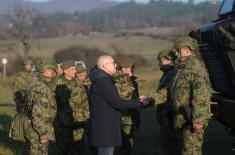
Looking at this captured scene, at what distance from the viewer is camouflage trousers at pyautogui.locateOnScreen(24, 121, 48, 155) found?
7343 mm

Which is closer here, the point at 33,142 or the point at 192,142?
the point at 192,142

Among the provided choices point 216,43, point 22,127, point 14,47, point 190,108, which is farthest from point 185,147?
point 14,47

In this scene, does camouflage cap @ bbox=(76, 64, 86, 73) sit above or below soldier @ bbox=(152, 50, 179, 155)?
above

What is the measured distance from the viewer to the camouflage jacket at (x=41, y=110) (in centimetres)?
715

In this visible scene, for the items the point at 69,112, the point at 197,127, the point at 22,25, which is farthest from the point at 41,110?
the point at 22,25

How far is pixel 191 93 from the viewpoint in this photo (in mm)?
6691

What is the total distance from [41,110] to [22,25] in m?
43.7

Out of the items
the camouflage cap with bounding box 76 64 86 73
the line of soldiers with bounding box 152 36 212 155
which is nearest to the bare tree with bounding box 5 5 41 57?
the camouflage cap with bounding box 76 64 86 73

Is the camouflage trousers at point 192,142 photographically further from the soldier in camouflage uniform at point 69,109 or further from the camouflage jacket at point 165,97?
the soldier in camouflage uniform at point 69,109

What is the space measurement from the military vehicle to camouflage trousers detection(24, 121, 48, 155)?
2248 millimetres

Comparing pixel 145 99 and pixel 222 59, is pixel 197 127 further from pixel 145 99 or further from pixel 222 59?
pixel 222 59

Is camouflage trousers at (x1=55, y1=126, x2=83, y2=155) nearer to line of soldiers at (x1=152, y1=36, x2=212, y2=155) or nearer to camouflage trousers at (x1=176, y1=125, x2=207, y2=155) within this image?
line of soldiers at (x1=152, y1=36, x2=212, y2=155)

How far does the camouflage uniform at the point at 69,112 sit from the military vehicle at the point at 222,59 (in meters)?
1.82

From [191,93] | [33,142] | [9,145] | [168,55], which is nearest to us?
[191,93]
